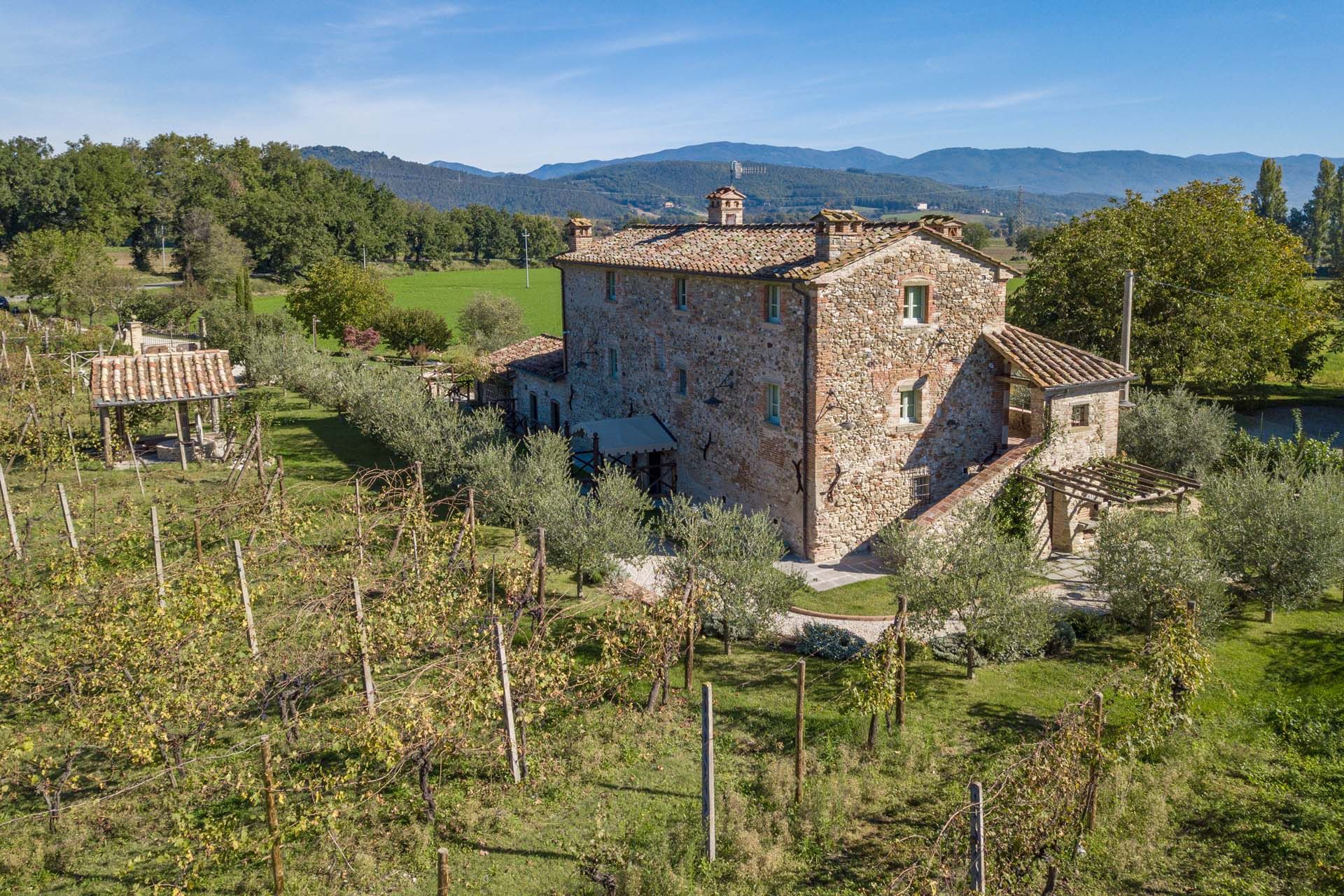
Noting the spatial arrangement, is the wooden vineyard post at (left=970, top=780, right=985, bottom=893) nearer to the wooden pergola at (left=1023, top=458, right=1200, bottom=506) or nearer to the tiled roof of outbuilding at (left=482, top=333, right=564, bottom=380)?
the wooden pergola at (left=1023, top=458, right=1200, bottom=506)

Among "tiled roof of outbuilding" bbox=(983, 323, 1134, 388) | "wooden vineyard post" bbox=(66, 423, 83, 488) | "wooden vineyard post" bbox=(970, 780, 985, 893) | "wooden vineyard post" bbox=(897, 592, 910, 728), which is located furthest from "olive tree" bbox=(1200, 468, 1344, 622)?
"wooden vineyard post" bbox=(66, 423, 83, 488)

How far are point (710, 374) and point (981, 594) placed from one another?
10943mm

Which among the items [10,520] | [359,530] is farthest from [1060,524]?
[10,520]

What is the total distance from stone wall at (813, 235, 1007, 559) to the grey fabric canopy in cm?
596

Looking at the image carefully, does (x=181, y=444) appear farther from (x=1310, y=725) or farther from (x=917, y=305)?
(x=1310, y=725)

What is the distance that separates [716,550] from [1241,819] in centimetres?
828

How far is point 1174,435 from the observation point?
79.2 feet

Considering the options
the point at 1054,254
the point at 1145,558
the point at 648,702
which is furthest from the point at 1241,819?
the point at 1054,254

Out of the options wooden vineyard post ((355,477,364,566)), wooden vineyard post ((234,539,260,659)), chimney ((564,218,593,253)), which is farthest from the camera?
chimney ((564,218,593,253))

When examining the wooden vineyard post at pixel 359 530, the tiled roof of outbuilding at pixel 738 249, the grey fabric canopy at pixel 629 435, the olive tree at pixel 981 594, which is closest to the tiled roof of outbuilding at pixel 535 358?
the tiled roof of outbuilding at pixel 738 249

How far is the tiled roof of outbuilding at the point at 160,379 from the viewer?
2678 centimetres

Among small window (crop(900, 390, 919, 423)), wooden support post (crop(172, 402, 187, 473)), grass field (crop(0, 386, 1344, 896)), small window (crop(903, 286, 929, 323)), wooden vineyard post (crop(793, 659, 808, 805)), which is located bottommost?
grass field (crop(0, 386, 1344, 896))

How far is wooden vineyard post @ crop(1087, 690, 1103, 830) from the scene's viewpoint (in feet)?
35.0

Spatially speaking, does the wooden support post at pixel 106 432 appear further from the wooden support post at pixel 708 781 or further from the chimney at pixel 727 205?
the wooden support post at pixel 708 781
